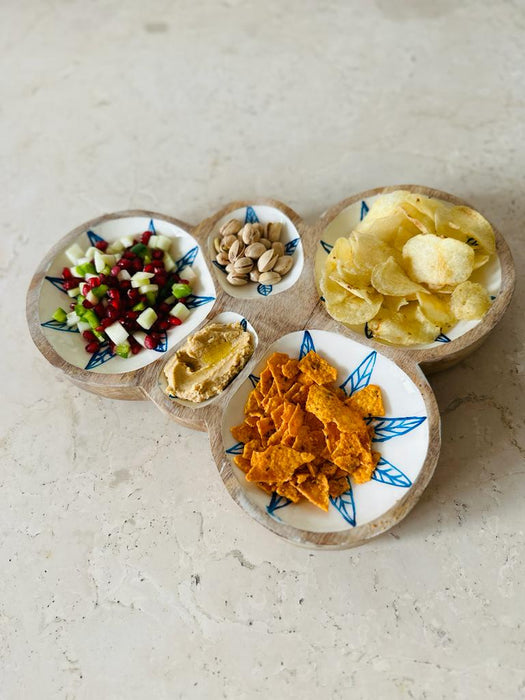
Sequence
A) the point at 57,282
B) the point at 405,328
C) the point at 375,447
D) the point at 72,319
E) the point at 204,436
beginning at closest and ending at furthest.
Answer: the point at 375,447 < the point at 405,328 < the point at 204,436 < the point at 72,319 < the point at 57,282

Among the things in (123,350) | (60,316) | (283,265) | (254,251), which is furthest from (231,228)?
(60,316)

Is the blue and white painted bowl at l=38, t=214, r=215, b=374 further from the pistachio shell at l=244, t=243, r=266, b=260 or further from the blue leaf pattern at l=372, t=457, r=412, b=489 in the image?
the blue leaf pattern at l=372, t=457, r=412, b=489

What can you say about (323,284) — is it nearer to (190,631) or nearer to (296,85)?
(190,631)

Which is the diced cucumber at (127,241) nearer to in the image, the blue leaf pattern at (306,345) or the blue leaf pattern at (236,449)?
the blue leaf pattern at (306,345)

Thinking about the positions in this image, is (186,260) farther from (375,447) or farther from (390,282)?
(375,447)

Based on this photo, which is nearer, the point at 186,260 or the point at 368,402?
the point at 368,402

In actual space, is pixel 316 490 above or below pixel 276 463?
below

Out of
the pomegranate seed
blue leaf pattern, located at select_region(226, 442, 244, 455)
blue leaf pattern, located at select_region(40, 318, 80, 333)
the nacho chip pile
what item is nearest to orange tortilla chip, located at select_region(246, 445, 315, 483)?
the nacho chip pile
